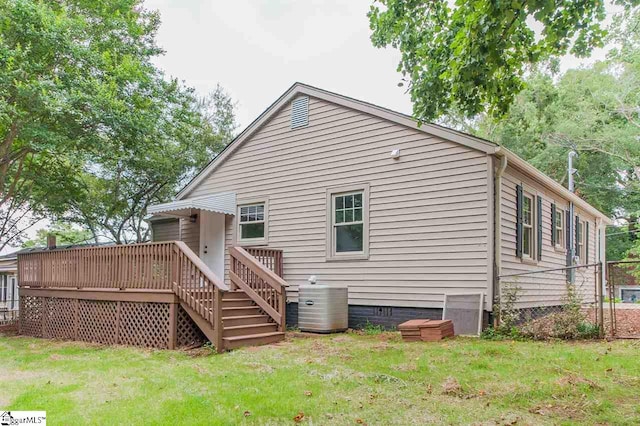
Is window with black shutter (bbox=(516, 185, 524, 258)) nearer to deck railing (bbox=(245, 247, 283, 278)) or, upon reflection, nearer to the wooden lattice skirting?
deck railing (bbox=(245, 247, 283, 278))

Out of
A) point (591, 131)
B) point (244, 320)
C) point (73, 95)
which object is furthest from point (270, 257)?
point (591, 131)

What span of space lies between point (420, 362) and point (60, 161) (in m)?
11.8

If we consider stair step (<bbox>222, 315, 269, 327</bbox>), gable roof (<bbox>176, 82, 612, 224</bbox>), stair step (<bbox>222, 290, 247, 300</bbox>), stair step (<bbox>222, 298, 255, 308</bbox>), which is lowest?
stair step (<bbox>222, 315, 269, 327</bbox>)

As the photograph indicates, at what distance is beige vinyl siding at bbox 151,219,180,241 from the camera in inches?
496

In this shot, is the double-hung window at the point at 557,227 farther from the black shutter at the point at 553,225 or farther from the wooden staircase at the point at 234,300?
the wooden staircase at the point at 234,300

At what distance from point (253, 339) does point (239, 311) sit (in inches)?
33.8

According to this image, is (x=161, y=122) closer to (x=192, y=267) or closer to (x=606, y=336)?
(x=192, y=267)

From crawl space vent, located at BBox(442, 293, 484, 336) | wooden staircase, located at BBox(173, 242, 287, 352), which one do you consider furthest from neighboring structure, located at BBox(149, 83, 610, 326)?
wooden staircase, located at BBox(173, 242, 287, 352)

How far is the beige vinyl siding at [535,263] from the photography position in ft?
26.6

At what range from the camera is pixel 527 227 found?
935 cm

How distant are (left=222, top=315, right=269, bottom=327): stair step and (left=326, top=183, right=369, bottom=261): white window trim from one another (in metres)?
2.06

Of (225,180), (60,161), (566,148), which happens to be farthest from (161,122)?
(566,148)

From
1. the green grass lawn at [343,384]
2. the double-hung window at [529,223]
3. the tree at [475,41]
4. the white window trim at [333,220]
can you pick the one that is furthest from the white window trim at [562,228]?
the tree at [475,41]

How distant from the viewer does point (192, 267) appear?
291 inches
